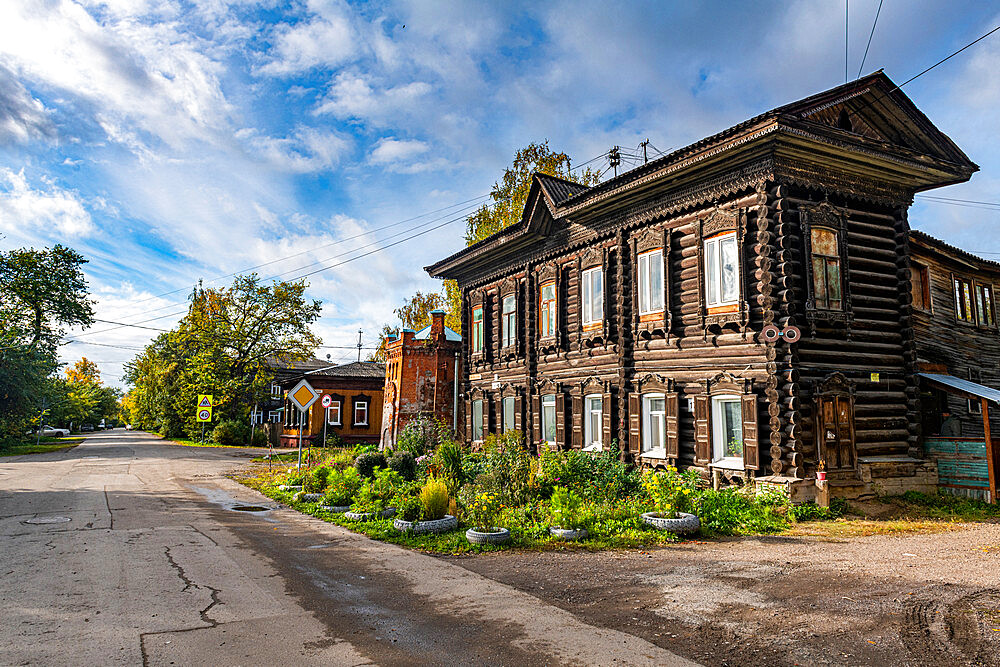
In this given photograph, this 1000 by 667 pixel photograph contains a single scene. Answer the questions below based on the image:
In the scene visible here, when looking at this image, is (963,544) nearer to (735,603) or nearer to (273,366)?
(735,603)

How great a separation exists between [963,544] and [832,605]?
17.3 ft

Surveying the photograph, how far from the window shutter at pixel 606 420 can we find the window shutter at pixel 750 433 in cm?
456

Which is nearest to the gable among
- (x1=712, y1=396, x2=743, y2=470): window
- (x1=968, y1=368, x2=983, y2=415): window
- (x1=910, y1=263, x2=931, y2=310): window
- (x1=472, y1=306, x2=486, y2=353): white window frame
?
(x1=910, y1=263, x2=931, y2=310): window

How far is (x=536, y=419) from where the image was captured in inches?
854

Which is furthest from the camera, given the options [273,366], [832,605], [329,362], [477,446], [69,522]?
[329,362]

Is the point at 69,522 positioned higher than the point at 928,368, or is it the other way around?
the point at 928,368

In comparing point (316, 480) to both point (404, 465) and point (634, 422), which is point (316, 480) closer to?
point (404, 465)

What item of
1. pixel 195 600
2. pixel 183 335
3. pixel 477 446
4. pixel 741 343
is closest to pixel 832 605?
pixel 195 600

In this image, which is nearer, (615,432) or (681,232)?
(681,232)

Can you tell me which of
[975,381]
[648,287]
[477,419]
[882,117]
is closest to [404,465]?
[648,287]

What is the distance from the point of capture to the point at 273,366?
53.8 m

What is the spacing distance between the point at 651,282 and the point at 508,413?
350 inches

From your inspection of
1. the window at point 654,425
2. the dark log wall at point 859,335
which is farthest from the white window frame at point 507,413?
the dark log wall at point 859,335

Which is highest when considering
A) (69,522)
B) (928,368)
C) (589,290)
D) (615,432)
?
(589,290)
